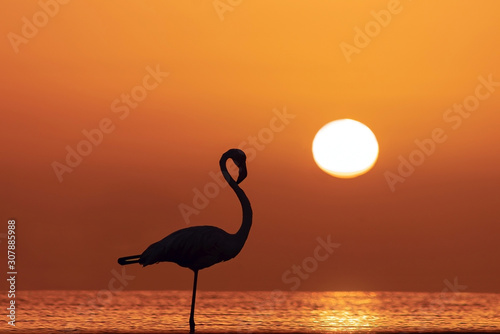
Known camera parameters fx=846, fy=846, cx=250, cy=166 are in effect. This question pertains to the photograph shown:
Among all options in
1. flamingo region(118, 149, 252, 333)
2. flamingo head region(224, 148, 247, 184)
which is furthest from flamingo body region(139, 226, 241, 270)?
flamingo head region(224, 148, 247, 184)

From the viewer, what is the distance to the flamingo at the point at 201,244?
18.9 m

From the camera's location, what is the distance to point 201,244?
62.0ft

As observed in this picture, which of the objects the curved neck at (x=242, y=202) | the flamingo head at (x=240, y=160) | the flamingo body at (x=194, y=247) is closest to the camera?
the flamingo head at (x=240, y=160)

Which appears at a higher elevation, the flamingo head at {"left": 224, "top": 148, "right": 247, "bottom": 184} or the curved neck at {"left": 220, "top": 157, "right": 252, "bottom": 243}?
the flamingo head at {"left": 224, "top": 148, "right": 247, "bottom": 184}

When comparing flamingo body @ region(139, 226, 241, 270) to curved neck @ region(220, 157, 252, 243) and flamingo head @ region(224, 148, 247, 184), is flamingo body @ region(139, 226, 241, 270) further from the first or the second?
flamingo head @ region(224, 148, 247, 184)

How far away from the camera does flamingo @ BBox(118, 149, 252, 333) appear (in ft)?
61.9

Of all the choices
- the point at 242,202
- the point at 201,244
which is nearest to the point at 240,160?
the point at 242,202

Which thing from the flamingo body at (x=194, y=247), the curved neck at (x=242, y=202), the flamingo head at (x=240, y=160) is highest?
the flamingo head at (x=240, y=160)

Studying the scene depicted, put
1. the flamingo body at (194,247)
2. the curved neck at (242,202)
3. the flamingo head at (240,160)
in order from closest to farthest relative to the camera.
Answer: the flamingo head at (240,160)
the curved neck at (242,202)
the flamingo body at (194,247)

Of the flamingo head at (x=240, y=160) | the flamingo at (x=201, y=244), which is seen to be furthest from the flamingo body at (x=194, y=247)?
the flamingo head at (x=240, y=160)

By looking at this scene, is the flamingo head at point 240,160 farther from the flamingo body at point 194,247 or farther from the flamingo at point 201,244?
the flamingo body at point 194,247

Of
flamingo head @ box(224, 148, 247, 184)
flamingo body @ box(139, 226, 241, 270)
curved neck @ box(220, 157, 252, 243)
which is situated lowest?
flamingo body @ box(139, 226, 241, 270)

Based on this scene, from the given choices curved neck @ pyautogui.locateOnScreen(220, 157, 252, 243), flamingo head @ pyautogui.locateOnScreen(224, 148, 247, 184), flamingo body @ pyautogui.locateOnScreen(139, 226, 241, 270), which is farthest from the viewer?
flamingo body @ pyautogui.locateOnScreen(139, 226, 241, 270)

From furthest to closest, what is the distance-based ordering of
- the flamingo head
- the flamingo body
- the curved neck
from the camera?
the flamingo body → the curved neck → the flamingo head
